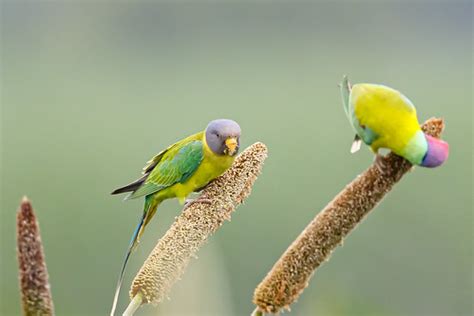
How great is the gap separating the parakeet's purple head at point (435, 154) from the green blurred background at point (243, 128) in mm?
685

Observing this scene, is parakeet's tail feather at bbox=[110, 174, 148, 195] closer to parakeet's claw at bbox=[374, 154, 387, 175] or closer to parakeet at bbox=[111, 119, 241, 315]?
parakeet at bbox=[111, 119, 241, 315]

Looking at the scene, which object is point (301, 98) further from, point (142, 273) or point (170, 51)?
point (142, 273)

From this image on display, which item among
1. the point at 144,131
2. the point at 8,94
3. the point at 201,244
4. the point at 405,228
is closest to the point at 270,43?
the point at 8,94

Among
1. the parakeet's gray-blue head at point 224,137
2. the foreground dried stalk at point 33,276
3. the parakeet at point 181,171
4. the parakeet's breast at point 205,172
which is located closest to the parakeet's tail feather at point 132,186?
the parakeet at point 181,171

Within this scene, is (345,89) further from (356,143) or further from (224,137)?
(224,137)

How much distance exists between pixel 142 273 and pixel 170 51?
33570 millimetres

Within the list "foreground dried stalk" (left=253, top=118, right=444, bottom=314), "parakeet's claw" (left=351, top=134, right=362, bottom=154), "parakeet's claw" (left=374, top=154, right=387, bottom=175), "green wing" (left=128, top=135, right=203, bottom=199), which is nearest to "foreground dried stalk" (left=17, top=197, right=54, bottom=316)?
"foreground dried stalk" (left=253, top=118, right=444, bottom=314)

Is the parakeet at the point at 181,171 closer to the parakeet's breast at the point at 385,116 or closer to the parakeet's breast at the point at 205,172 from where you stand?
the parakeet's breast at the point at 205,172

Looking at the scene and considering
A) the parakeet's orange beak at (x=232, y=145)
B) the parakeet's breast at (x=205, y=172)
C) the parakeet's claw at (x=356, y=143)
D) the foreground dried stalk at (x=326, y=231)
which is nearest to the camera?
the foreground dried stalk at (x=326, y=231)

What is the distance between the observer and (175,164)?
333 cm

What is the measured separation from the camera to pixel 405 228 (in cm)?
1605

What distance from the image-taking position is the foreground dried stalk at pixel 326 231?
2.42 metres

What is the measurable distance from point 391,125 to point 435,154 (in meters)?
0.20

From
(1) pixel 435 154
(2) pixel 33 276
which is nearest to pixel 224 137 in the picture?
(1) pixel 435 154
